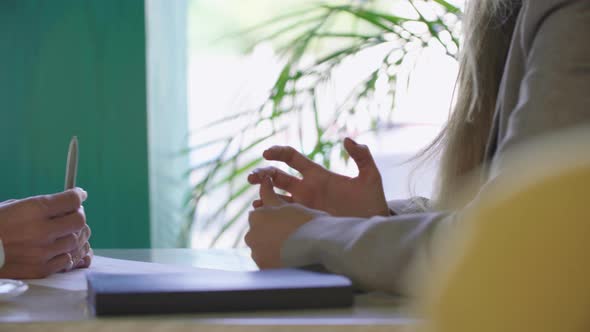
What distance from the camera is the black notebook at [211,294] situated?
0.55 meters

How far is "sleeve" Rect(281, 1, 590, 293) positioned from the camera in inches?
26.0

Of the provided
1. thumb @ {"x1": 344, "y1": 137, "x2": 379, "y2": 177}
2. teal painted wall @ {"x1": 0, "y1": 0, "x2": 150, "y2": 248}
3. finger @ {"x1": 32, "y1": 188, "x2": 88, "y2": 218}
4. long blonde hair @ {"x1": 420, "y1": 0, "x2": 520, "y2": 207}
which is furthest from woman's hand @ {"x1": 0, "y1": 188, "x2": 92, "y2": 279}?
teal painted wall @ {"x1": 0, "y1": 0, "x2": 150, "y2": 248}

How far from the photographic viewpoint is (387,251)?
2.19ft

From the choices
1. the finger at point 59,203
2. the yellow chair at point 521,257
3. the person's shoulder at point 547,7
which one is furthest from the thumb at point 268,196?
the yellow chair at point 521,257

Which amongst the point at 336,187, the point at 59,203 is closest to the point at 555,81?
the point at 336,187

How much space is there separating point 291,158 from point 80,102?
1878 mm

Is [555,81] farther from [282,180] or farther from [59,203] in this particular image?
[59,203]

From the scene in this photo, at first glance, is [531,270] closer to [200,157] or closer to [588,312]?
[588,312]

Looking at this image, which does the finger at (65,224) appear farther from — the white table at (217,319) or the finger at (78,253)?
the white table at (217,319)

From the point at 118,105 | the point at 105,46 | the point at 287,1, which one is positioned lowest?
the point at 118,105

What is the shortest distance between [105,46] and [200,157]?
81 centimetres

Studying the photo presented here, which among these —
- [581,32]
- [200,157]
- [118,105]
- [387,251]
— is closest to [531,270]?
[387,251]

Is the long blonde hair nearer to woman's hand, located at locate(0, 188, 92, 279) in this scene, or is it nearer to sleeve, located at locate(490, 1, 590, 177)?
sleeve, located at locate(490, 1, 590, 177)

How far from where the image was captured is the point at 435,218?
0.67 meters
